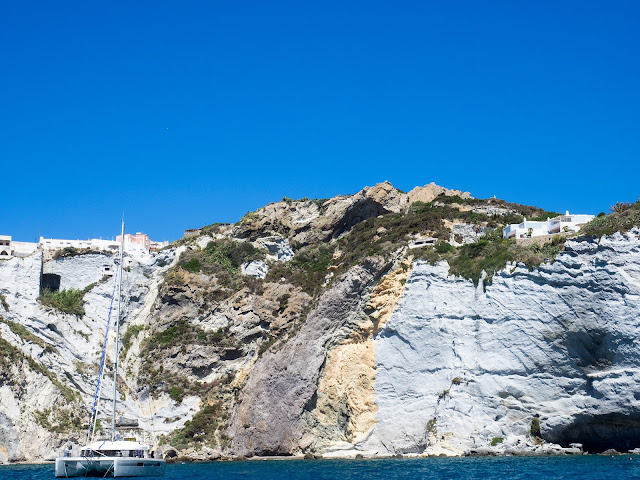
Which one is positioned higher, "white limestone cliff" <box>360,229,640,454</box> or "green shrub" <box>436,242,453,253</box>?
"green shrub" <box>436,242,453,253</box>

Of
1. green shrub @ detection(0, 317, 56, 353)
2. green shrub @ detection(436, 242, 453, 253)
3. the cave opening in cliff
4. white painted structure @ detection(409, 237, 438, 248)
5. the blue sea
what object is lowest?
the blue sea

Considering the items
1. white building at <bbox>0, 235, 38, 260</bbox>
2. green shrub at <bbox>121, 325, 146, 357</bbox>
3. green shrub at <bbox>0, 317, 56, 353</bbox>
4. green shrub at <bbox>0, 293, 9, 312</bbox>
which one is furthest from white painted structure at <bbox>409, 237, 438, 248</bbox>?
white building at <bbox>0, 235, 38, 260</bbox>

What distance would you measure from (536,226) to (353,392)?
1579 centimetres

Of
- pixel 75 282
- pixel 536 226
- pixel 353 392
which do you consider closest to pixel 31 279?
pixel 75 282

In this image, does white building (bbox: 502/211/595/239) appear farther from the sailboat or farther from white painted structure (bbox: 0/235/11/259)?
white painted structure (bbox: 0/235/11/259)

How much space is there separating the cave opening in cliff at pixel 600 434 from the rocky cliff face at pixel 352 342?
9cm

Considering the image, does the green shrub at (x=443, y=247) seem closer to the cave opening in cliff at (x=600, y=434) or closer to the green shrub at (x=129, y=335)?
the cave opening in cliff at (x=600, y=434)

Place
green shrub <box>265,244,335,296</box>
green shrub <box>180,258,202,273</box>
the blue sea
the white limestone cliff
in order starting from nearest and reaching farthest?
1. the blue sea
2. the white limestone cliff
3. green shrub <box>265,244,335,296</box>
4. green shrub <box>180,258,202,273</box>

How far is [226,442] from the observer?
169ft

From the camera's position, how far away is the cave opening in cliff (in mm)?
42500

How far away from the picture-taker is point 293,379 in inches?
1977

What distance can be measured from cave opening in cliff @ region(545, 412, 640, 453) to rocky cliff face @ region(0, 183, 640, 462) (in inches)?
3.7

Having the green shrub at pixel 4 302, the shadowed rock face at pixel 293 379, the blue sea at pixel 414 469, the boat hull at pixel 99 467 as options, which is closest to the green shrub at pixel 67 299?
the green shrub at pixel 4 302

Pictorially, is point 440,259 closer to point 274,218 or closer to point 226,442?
point 226,442
